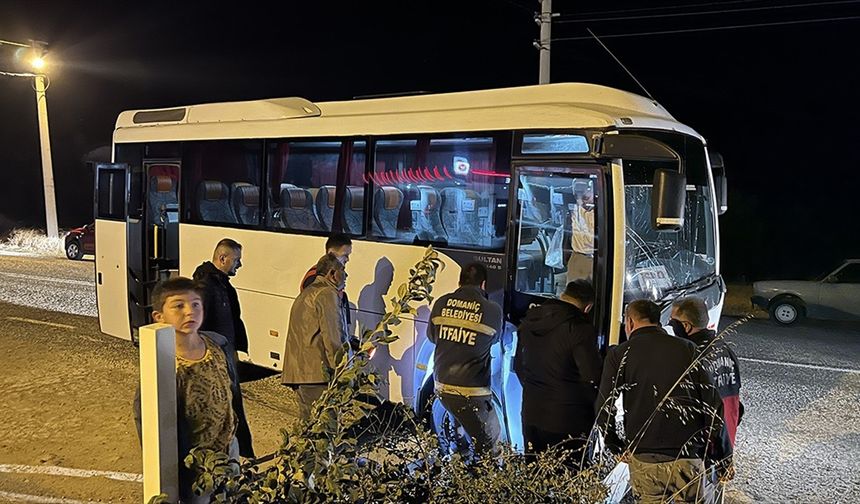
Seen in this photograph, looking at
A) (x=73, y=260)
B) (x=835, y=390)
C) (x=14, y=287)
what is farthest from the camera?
(x=73, y=260)

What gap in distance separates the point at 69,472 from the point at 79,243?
60.4ft

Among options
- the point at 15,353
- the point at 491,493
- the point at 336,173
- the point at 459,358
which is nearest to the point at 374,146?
the point at 336,173

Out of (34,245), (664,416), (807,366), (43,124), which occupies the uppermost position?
(43,124)

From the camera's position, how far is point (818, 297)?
13867mm

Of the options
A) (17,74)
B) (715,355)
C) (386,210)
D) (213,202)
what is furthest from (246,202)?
(17,74)

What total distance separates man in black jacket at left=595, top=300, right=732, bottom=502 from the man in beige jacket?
2.18 metres

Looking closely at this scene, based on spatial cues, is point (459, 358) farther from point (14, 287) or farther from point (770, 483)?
point (14, 287)

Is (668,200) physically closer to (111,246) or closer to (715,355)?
(715,355)

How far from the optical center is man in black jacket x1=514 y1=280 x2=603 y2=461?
15.9ft

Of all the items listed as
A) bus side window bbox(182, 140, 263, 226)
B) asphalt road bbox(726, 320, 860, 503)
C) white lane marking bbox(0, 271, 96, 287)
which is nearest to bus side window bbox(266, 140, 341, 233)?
bus side window bbox(182, 140, 263, 226)

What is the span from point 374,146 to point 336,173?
638 millimetres

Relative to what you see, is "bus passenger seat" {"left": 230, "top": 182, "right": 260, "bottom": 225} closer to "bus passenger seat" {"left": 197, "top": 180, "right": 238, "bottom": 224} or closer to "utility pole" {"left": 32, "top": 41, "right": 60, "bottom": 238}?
"bus passenger seat" {"left": 197, "top": 180, "right": 238, "bottom": 224}

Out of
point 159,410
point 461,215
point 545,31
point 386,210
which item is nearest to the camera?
point 159,410

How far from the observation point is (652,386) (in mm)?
4062
